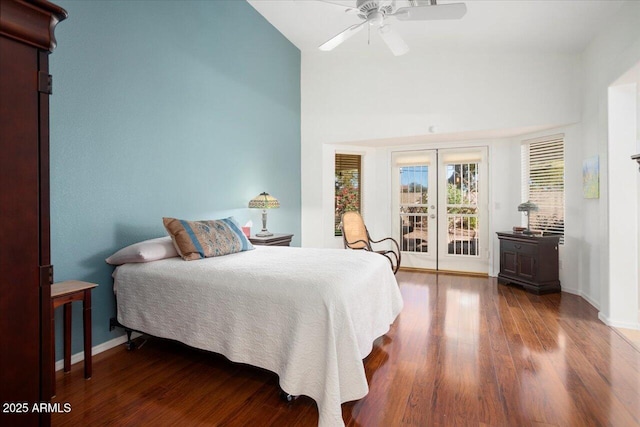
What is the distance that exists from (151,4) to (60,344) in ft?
9.40

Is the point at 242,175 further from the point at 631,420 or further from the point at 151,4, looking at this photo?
the point at 631,420

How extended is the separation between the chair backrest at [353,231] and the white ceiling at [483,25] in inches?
100

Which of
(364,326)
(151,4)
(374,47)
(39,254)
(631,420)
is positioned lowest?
(631,420)

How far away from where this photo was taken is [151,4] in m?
3.01

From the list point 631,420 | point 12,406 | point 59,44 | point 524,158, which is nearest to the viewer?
point 12,406

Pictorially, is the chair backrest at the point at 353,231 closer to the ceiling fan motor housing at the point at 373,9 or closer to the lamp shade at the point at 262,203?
the lamp shade at the point at 262,203

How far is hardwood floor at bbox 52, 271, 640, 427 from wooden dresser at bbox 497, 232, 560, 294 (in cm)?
121

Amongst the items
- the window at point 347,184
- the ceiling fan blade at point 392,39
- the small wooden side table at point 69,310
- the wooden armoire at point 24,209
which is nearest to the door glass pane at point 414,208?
the window at point 347,184

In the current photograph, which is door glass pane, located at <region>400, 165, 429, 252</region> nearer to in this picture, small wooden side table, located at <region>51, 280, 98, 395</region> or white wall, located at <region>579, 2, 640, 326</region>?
white wall, located at <region>579, 2, 640, 326</region>

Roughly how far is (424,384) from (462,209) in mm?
3923

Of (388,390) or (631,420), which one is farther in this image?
(388,390)

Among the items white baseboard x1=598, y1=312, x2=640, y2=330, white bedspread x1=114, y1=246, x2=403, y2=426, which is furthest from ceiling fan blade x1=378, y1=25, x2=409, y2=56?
white baseboard x1=598, y1=312, x2=640, y2=330

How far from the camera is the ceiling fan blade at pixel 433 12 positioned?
2.60 m

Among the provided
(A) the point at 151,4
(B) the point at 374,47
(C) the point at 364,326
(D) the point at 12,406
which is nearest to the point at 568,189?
(B) the point at 374,47
